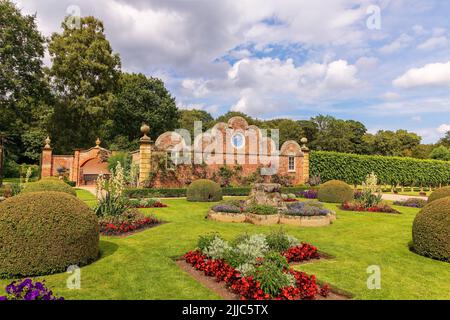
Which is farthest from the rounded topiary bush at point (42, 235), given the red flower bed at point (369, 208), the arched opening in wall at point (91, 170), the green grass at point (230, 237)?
the arched opening in wall at point (91, 170)

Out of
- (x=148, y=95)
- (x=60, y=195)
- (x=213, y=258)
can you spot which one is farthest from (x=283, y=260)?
(x=148, y=95)

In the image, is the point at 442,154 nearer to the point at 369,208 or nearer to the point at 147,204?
the point at 369,208

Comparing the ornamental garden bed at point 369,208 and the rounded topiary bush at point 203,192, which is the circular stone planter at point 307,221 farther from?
the rounded topiary bush at point 203,192

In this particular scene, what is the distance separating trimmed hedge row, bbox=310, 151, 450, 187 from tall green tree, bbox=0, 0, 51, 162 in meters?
30.8

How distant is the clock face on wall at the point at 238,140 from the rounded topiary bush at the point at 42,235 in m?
20.2

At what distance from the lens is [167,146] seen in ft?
73.4

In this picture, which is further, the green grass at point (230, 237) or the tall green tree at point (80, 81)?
the tall green tree at point (80, 81)

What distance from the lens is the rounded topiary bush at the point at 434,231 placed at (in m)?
6.89

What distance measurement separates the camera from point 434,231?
7082mm

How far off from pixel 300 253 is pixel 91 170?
1135 inches

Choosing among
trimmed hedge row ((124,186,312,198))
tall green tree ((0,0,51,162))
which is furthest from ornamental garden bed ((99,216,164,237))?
tall green tree ((0,0,51,162))

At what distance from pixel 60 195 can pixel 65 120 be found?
1301 inches

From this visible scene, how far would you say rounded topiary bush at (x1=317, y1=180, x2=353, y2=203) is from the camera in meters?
18.7
